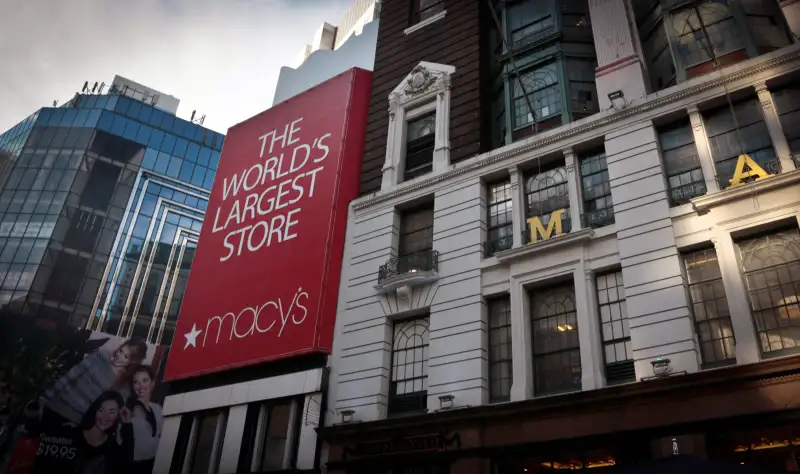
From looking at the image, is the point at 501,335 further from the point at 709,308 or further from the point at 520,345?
the point at 709,308

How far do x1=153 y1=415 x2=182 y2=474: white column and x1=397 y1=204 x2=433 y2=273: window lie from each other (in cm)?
1166

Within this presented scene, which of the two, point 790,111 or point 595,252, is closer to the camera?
point 790,111

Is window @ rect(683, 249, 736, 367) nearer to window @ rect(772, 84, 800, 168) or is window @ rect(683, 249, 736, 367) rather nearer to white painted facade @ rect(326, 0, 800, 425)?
white painted facade @ rect(326, 0, 800, 425)

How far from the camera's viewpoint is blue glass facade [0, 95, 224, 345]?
61.9 meters

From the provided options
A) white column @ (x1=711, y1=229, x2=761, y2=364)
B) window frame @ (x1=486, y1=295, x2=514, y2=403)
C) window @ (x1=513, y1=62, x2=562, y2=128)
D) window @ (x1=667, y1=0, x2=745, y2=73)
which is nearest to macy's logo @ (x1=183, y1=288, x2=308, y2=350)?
window frame @ (x1=486, y1=295, x2=514, y2=403)

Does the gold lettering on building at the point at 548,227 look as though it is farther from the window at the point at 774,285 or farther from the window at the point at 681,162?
the window at the point at 774,285

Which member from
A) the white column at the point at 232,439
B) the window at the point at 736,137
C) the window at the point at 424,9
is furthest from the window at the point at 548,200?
the white column at the point at 232,439

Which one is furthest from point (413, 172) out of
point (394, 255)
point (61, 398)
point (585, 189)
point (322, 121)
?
point (61, 398)

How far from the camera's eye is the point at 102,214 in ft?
222

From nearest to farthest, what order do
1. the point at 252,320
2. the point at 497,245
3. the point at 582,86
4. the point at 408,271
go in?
the point at 497,245 → the point at 408,271 → the point at 582,86 → the point at 252,320

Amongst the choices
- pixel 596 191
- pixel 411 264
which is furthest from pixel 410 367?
pixel 596 191

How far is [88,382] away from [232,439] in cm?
2855

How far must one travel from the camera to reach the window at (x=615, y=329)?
17.9 metres

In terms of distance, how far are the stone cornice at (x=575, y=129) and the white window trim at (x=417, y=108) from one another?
2.54 ft
